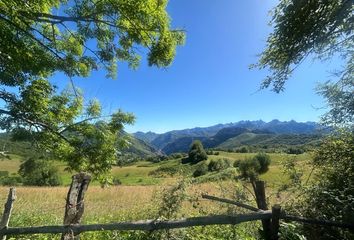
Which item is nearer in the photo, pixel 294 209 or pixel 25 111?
pixel 294 209

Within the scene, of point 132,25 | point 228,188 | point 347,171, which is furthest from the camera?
point 228,188

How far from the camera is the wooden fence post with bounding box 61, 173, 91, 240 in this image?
212 inches

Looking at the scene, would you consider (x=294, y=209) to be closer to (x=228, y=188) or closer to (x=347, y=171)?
(x=347, y=171)

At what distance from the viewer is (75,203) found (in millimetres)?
5520

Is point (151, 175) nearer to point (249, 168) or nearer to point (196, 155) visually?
point (249, 168)

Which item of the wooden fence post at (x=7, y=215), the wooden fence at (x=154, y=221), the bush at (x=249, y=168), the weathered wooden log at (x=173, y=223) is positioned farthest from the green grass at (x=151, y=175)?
the weathered wooden log at (x=173, y=223)

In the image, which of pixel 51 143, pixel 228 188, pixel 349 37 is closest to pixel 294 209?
pixel 228 188

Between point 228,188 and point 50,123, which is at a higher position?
point 50,123

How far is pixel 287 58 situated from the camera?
10.1 m

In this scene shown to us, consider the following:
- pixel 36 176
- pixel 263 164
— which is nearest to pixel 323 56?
pixel 263 164

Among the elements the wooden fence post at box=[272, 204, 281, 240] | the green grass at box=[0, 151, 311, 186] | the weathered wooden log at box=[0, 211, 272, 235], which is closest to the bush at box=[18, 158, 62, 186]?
the green grass at box=[0, 151, 311, 186]

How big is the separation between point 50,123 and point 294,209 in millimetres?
7293

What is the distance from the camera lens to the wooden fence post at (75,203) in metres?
5.39

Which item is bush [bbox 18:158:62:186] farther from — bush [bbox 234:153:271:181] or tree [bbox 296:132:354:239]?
tree [bbox 296:132:354:239]
